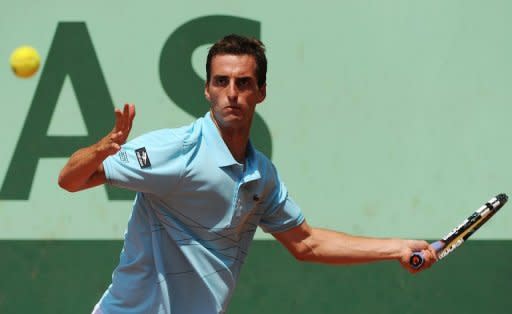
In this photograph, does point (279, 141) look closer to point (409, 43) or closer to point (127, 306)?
point (409, 43)

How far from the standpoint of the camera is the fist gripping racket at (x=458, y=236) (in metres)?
4.15

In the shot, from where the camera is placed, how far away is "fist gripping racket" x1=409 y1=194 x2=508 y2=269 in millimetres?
4152

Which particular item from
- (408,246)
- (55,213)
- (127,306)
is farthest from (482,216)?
(55,213)

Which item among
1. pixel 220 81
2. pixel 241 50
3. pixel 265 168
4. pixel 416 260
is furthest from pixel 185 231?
pixel 416 260

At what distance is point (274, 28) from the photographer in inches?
221

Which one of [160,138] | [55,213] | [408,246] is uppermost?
[160,138]

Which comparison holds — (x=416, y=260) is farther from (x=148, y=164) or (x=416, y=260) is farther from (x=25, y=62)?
(x=25, y=62)

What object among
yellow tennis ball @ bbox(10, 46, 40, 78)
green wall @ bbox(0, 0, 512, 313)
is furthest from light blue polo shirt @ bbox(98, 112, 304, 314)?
green wall @ bbox(0, 0, 512, 313)

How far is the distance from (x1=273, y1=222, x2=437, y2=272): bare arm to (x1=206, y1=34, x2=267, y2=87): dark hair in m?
0.62

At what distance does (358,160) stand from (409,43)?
645 millimetres

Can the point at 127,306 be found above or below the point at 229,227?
below

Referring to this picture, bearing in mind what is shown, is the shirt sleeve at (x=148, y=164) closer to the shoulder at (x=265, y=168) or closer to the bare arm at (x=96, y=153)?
the bare arm at (x=96, y=153)

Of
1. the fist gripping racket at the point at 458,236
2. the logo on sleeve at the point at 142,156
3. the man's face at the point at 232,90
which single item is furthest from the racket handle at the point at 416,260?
the logo on sleeve at the point at 142,156

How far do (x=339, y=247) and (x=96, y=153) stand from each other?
1.26 metres
